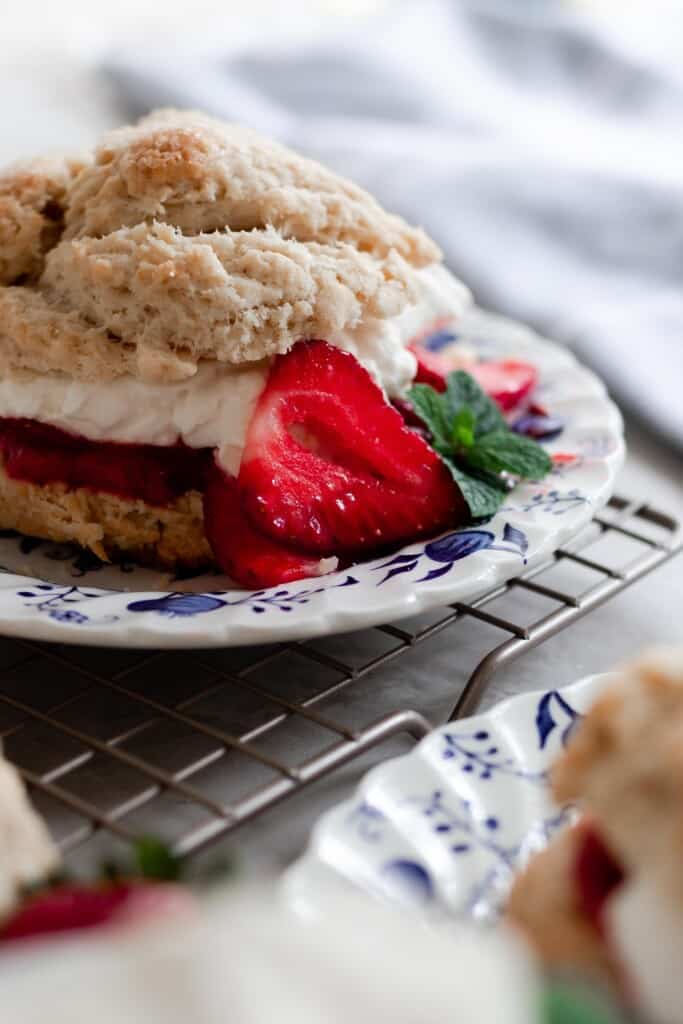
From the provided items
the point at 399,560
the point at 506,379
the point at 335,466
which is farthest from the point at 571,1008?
the point at 506,379

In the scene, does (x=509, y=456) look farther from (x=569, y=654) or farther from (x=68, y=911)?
(x=68, y=911)

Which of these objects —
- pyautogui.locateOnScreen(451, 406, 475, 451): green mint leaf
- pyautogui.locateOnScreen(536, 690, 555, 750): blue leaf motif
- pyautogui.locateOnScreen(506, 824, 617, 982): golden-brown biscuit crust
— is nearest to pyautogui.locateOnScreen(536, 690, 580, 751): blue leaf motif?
pyautogui.locateOnScreen(536, 690, 555, 750): blue leaf motif

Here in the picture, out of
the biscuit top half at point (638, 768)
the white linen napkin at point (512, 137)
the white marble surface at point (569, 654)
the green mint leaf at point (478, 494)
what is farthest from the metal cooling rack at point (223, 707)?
the white linen napkin at point (512, 137)

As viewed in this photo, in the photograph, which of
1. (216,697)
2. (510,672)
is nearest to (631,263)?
(510,672)

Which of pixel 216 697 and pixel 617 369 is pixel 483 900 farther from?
pixel 617 369

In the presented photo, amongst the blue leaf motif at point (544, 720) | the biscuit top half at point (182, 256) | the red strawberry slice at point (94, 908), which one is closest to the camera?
the red strawberry slice at point (94, 908)

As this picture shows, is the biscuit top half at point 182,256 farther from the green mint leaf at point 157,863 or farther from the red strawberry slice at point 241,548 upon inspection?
the green mint leaf at point 157,863

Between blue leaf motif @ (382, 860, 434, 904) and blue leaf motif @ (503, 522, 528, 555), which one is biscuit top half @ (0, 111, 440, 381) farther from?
blue leaf motif @ (382, 860, 434, 904)
